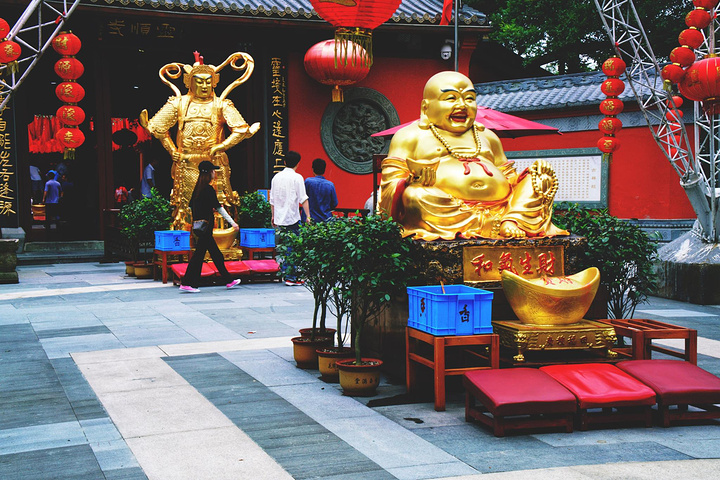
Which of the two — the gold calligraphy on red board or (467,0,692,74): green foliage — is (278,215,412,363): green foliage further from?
(467,0,692,74): green foliage

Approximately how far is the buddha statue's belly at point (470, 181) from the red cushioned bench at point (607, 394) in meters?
1.62

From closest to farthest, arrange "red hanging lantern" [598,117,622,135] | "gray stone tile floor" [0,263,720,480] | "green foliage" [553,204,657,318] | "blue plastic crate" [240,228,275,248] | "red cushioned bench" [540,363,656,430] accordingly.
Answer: "gray stone tile floor" [0,263,720,480]
"red cushioned bench" [540,363,656,430]
"green foliage" [553,204,657,318]
"blue plastic crate" [240,228,275,248]
"red hanging lantern" [598,117,622,135]

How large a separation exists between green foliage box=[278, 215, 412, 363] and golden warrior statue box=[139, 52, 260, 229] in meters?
6.01

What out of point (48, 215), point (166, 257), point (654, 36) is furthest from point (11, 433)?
point (654, 36)

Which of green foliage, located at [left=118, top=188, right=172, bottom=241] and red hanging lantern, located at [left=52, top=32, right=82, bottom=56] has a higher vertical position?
red hanging lantern, located at [left=52, top=32, right=82, bottom=56]

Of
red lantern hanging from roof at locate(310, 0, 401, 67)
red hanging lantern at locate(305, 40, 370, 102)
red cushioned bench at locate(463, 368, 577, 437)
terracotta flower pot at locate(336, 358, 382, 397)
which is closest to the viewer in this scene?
red cushioned bench at locate(463, 368, 577, 437)

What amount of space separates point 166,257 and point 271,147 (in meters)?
4.56

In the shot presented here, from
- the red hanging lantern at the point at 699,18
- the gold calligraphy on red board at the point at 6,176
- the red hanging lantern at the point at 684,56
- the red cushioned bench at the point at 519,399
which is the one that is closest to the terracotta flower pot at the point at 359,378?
the red cushioned bench at the point at 519,399

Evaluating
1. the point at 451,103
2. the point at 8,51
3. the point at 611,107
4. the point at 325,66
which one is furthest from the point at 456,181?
the point at 325,66

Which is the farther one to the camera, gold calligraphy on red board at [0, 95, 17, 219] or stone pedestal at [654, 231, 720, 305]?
gold calligraphy on red board at [0, 95, 17, 219]

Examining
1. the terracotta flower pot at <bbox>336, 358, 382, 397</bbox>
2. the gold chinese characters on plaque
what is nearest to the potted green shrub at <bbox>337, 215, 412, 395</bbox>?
the terracotta flower pot at <bbox>336, 358, 382, 397</bbox>

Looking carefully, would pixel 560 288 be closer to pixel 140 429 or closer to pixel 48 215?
pixel 140 429

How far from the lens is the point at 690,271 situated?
9234mm

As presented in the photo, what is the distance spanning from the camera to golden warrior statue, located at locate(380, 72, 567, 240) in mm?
5402
